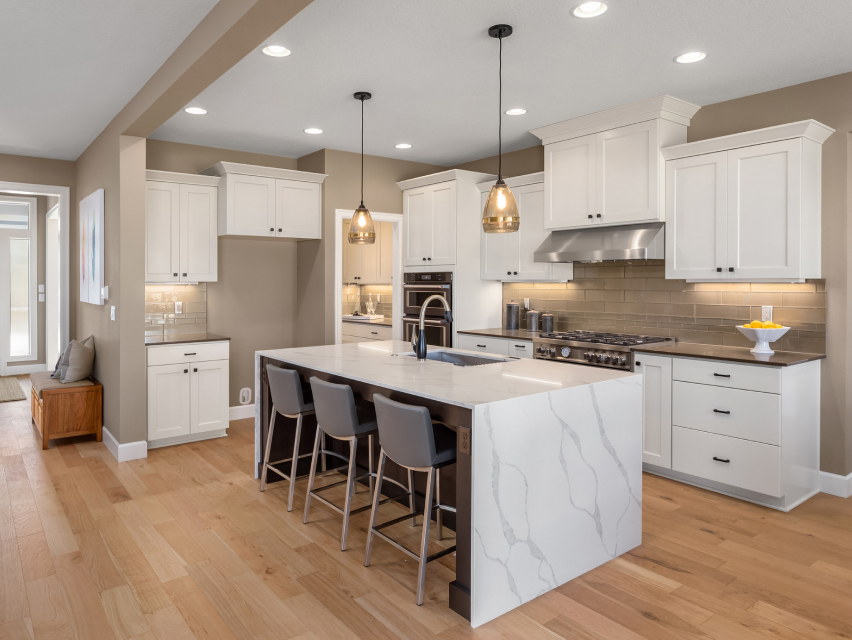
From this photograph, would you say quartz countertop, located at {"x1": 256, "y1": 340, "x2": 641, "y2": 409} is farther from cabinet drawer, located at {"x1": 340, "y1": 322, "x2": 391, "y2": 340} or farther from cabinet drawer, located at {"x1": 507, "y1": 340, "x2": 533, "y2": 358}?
cabinet drawer, located at {"x1": 340, "y1": 322, "x2": 391, "y2": 340}

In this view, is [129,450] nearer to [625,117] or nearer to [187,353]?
[187,353]

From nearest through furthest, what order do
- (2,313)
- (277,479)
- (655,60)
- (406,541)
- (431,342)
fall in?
(406,541) → (655,60) → (277,479) → (431,342) → (2,313)

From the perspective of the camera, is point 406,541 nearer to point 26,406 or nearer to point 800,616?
point 800,616

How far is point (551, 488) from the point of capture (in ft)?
8.32

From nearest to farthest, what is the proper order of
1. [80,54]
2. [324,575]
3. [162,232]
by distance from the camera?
[324,575], [80,54], [162,232]

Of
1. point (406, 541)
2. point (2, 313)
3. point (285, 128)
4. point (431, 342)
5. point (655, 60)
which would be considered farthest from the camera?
point (2, 313)

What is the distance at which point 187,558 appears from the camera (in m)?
2.82

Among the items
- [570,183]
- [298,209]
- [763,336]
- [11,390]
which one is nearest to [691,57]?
[570,183]

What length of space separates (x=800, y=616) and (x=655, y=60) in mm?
2909

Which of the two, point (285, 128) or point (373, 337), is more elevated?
point (285, 128)

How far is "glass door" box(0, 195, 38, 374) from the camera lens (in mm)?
7953

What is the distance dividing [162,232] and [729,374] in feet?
14.8

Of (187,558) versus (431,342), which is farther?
(431,342)

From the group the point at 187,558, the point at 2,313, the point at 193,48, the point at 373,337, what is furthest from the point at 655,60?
the point at 2,313
